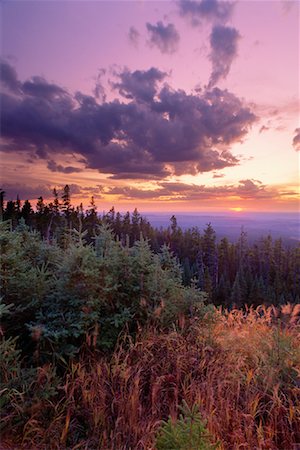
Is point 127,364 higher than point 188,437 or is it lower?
lower

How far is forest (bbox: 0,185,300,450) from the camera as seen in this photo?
368 cm

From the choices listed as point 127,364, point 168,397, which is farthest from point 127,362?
point 168,397

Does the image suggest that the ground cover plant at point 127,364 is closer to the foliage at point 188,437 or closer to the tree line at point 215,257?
the foliage at point 188,437

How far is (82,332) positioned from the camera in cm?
488

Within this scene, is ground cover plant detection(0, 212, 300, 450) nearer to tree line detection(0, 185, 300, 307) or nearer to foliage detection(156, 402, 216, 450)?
foliage detection(156, 402, 216, 450)

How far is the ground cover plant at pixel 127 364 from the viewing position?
3678 mm

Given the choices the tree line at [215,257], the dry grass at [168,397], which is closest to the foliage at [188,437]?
the dry grass at [168,397]

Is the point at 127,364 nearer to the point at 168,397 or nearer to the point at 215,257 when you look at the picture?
the point at 168,397

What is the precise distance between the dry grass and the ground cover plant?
17 millimetres

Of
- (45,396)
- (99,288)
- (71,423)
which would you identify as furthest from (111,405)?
(99,288)

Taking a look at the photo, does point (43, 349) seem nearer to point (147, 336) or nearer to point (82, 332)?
point (82, 332)

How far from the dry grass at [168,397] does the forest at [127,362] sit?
2cm

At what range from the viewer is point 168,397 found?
434 centimetres

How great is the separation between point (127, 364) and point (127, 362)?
0.15 meters
